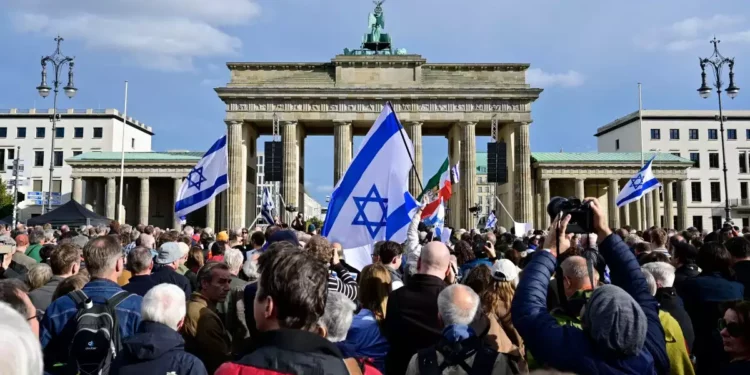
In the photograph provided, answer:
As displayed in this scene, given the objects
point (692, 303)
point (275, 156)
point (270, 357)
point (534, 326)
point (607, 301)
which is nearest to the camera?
point (270, 357)

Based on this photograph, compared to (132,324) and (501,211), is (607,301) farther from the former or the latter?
(501,211)

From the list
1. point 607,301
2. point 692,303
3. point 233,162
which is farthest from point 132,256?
point 233,162

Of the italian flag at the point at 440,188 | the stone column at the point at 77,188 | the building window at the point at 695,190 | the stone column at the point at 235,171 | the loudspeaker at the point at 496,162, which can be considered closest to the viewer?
the italian flag at the point at 440,188

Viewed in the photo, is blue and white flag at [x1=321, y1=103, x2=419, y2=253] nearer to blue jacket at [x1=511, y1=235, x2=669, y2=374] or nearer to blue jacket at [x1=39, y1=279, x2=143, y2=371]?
blue jacket at [x1=39, y1=279, x2=143, y2=371]

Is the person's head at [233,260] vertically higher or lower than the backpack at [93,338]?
higher

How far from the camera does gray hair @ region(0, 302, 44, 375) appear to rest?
1505 mm

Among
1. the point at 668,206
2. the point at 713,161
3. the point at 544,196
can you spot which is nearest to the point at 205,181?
the point at 544,196

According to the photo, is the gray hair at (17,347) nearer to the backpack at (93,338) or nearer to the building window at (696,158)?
the backpack at (93,338)

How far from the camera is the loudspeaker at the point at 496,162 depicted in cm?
4494

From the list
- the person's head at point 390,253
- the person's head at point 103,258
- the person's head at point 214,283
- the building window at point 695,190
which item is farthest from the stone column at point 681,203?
the person's head at point 103,258

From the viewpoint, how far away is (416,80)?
51.3 meters

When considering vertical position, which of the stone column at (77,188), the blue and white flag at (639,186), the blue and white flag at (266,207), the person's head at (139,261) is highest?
the stone column at (77,188)

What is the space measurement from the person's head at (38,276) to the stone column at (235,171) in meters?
45.7

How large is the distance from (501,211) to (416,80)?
49.9 feet
